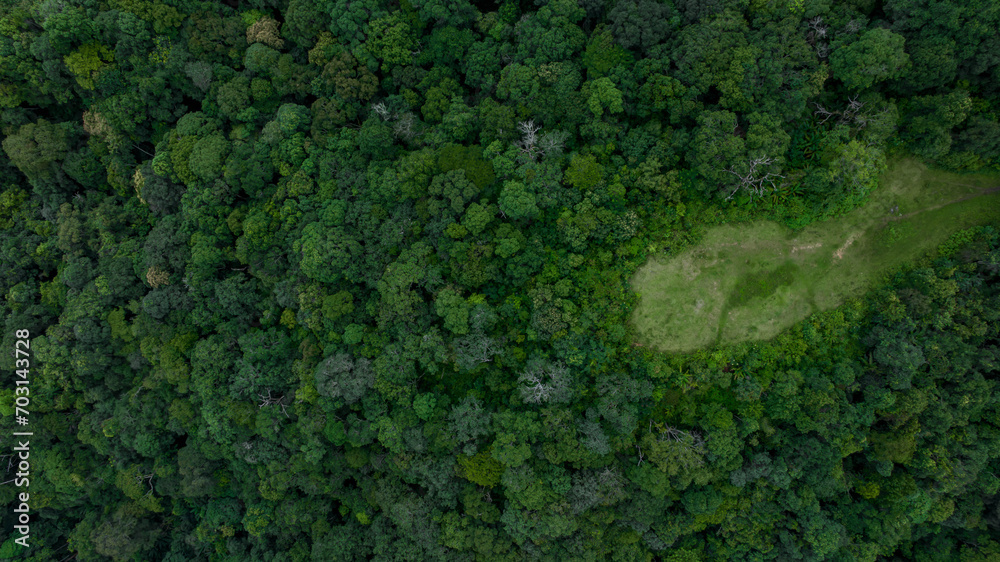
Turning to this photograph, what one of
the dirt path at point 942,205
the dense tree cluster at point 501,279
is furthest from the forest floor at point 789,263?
the dense tree cluster at point 501,279

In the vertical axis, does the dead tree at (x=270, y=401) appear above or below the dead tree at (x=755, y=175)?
below

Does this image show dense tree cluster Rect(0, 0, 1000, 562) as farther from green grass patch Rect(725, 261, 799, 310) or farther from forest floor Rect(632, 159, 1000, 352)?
green grass patch Rect(725, 261, 799, 310)

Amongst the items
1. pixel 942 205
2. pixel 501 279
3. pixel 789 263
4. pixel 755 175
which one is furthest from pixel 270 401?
pixel 942 205

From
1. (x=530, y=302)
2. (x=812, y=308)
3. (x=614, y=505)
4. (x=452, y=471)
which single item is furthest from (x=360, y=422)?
(x=812, y=308)

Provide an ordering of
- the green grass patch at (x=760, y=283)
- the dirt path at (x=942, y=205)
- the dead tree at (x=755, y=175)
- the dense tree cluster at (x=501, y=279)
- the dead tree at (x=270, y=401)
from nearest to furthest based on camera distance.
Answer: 1. the dead tree at (x=755, y=175)
2. the dense tree cluster at (x=501, y=279)
3. the dirt path at (x=942, y=205)
4. the green grass patch at (x=760, y=283)
5. the dead tree at (x=270, y=401)

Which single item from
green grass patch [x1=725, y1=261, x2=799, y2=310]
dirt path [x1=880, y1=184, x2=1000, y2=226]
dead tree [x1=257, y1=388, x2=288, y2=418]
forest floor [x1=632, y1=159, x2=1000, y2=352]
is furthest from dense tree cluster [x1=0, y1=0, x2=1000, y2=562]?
green grass patch [x1=725, y1=261, x2=799, y2=310]

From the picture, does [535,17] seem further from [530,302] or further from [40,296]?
[40,296]

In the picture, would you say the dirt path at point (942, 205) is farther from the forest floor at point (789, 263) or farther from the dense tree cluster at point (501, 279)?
the dense tree cluster at point (501, 279)
